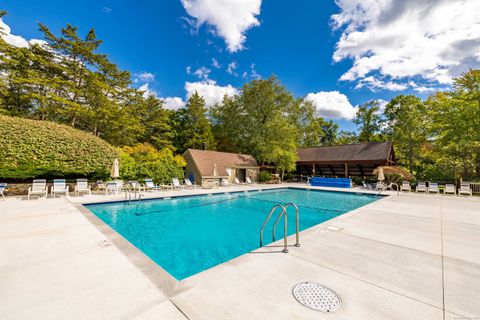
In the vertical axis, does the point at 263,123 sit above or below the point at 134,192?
above

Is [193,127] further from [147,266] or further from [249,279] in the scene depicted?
[249,279]

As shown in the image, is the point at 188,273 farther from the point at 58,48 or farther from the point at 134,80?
the point at 134,80

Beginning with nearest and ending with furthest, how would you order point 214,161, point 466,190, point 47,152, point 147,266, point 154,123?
point 147,266 → point 47,152 → point 466,190 → point 214,161 → point 154,123

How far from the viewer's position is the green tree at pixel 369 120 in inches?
1323

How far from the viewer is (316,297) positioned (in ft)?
8.96

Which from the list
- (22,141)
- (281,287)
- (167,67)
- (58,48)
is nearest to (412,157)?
(281,287)

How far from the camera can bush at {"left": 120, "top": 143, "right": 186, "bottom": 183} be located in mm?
16312

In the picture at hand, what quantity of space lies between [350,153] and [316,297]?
2518 cm

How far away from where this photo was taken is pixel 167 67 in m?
25.7

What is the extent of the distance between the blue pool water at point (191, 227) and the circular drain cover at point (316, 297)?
2.75 m

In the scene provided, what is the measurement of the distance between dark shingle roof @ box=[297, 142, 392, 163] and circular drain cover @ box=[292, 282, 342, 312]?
23.1m

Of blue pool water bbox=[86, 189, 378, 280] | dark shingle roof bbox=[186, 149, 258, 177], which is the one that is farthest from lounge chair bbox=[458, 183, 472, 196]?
dark shingle roof bbox=[186, 149, 258, 177]

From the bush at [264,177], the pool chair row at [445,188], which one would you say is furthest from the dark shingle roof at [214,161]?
the pool chair row at [445,188]

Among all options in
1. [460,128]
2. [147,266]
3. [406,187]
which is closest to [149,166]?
[147,266]
